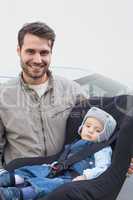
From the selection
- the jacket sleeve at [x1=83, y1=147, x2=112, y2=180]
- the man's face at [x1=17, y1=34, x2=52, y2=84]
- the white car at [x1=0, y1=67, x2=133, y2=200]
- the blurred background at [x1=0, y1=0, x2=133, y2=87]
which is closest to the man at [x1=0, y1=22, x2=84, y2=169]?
the man's face at [x1=17, y1=34, x2=52, y2=84]

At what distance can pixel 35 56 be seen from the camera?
2.20m

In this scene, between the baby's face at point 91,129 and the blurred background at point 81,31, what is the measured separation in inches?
66.5

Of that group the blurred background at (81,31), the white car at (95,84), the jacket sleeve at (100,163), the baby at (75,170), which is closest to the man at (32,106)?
the baby at (75,170)

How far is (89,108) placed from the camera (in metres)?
2.39

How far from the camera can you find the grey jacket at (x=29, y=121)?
7.32 feet

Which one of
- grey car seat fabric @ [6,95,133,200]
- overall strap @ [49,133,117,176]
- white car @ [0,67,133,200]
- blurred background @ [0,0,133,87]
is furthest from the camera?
blurred background @ [0,0,133,87]

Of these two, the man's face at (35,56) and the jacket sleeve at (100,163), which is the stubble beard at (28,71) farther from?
the jacket sleeve at (100,163)

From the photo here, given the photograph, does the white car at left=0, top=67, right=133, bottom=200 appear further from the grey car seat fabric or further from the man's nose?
the man's nose

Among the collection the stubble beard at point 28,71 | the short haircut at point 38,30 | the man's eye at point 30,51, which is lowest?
the stubble beard at point 28,71

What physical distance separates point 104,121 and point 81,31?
2064mm

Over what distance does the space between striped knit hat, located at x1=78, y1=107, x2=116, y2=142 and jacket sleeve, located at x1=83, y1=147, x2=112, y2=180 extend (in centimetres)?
10

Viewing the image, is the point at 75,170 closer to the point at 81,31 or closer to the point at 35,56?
the point at 35,56

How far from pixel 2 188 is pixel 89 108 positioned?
83 cm

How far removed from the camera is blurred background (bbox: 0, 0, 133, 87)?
3949mm
